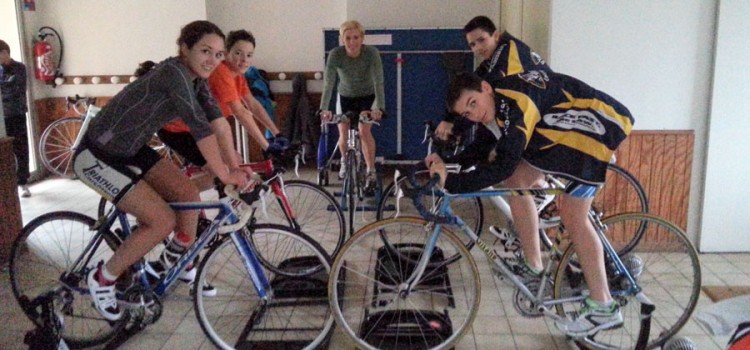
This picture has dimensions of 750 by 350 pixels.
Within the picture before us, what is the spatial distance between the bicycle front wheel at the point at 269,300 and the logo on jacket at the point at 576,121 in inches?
41.7

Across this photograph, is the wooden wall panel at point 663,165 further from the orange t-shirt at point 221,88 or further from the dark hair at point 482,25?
the orange t-shirt at point 221,88

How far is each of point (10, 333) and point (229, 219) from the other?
4.28 ft

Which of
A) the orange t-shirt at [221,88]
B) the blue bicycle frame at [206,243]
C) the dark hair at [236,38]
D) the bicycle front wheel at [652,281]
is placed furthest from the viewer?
the dark hair at [236,38]

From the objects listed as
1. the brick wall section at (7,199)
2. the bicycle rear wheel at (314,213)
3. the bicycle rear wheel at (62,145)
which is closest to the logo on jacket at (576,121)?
the bicycle rear wheel at (314,213)

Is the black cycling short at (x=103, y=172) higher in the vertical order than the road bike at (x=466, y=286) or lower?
higher

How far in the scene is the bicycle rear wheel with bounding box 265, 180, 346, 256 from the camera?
141 inches

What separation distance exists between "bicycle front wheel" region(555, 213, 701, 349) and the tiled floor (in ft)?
0.40

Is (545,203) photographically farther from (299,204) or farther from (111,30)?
(111,30)

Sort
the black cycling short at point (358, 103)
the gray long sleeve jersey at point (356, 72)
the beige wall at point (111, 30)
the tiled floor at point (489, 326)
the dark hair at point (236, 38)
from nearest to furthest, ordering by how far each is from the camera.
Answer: the tiled floor at point (489, 326), the dark hair at point (236, 38), the gray long sleeve jersey at point (356, 72), the black cycling short at point (358, 103), the beige wall at point (111, 30)

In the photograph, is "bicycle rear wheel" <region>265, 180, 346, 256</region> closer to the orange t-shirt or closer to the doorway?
the orange t-shirt

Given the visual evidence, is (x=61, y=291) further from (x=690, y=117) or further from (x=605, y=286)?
(x=690, y=117)

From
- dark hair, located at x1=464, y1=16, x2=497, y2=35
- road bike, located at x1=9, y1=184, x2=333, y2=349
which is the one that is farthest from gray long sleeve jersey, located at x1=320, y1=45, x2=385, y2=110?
road bike, located at x1=9, y1=184, x2=333, y2=349

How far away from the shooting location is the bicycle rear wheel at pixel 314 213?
141 inches

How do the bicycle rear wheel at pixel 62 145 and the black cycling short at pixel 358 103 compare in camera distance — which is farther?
the bicycle rear wheel at pixel 62 145
